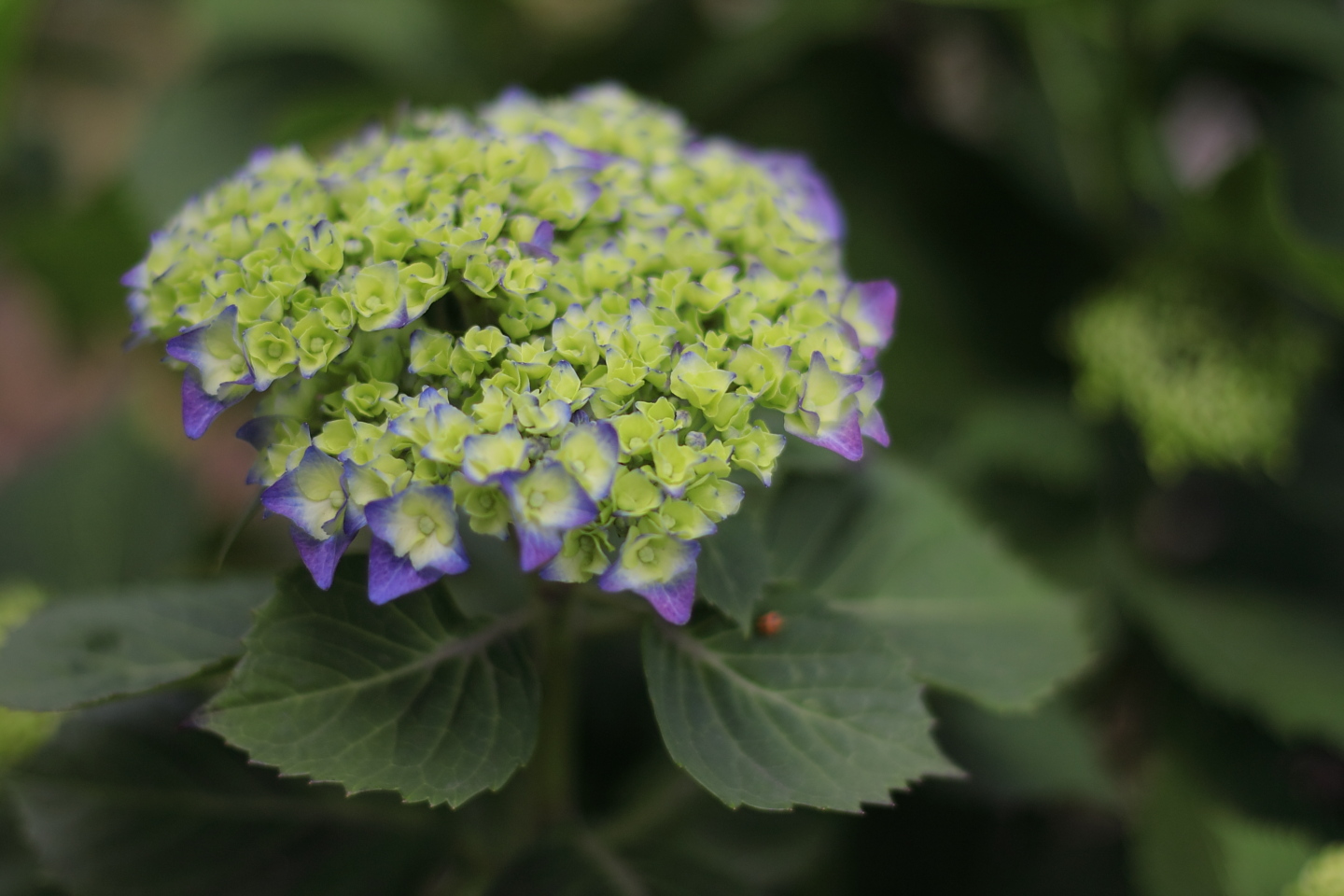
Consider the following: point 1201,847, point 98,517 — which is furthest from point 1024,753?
point 98,517

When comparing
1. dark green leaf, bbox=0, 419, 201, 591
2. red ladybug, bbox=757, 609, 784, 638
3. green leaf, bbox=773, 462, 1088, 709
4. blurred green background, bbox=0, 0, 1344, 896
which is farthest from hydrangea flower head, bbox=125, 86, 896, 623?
dark green leaf, bbox=0, 419, 201, 591

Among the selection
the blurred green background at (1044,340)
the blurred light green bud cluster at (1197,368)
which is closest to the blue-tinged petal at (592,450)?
the blurred green background at (1044,340)

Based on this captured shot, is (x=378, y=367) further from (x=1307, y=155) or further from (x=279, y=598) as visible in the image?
(x=1307, y=155)

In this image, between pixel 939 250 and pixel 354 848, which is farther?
pixel 939 250

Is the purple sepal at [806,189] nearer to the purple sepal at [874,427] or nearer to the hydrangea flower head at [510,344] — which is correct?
the hydrangea flower head at [510,344]

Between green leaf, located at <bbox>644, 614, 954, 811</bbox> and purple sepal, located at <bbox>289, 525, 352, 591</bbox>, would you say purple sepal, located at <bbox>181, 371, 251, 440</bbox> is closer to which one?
purple sepal, located at <bbox>289, 525, 352, 591</bbox>

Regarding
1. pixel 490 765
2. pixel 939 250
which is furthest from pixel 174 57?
pixel 490 765
